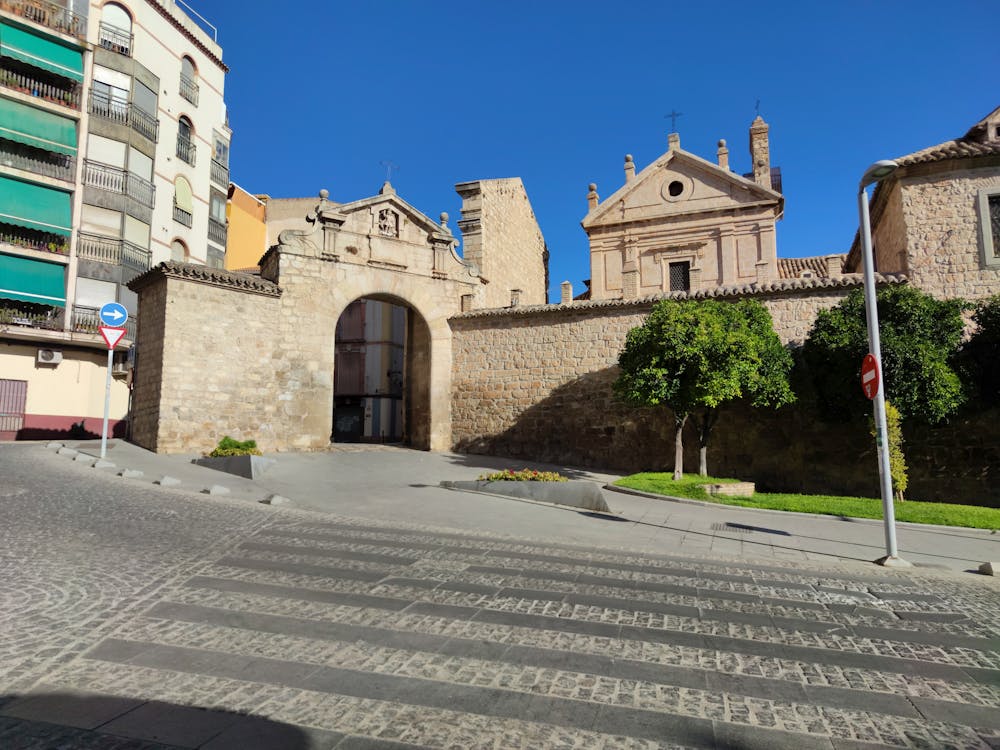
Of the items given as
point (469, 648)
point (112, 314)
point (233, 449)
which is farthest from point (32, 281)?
point (469, 648)

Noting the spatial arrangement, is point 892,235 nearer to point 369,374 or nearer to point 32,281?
point 369,374

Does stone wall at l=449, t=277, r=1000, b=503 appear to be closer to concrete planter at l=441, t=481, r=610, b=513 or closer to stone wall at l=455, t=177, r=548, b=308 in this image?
stone wall at l=455, t=177, r=548, b=308

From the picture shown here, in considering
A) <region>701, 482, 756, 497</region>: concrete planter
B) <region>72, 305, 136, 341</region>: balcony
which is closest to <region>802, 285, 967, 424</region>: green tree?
<region>701, 482, 756, 497</region>: concrete planter

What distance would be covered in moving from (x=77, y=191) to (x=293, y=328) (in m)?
14.3

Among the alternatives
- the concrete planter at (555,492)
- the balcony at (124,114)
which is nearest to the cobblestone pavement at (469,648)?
the concrete planter at (555,492)

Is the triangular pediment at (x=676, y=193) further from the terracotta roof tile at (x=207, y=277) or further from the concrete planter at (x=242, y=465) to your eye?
the concrete planter at (x=242, y=465)

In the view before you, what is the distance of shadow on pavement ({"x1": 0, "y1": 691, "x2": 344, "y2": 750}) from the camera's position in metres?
2.64

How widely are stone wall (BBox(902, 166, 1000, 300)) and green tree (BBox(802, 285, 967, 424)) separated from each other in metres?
2.91

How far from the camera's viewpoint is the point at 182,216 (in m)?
29.3

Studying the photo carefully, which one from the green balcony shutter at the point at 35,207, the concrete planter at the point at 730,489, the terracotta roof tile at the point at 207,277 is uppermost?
the green balcony shutter at the point at 35,207

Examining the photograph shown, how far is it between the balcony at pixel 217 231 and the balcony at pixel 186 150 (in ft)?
9.75

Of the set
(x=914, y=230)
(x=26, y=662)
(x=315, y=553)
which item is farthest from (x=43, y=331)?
(x=914, y=230)

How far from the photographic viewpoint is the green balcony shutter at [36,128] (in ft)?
78.5

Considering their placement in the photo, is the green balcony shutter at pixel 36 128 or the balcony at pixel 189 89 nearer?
the green balcony shutter at pixel 36 128
